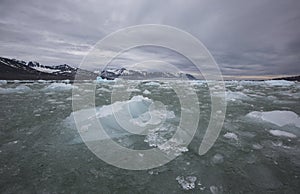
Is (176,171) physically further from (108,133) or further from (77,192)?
(108,133)

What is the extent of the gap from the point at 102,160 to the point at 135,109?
3126mm

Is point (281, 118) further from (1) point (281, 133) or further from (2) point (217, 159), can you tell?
(2) point (217, 159)

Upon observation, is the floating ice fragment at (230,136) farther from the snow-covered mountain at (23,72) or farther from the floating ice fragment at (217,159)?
the snow-covered mountain at (23,72)

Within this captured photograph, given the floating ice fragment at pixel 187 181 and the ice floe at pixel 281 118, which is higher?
the ice floe at pixel 281 118

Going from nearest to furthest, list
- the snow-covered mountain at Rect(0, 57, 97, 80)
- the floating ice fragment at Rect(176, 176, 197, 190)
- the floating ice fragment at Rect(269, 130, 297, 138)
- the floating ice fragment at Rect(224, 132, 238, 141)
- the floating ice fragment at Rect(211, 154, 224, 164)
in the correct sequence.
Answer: the floating ice fragment at Rect(176, 176, 197, 190)
the floating ice fragment at Rect(211, 154, 224, 164)
the floating ice fragment at Rect(224, 132, 238, 141)
the floating ice fragment at Rect(269, 130, 297, 138)
the snow-covered mountain at Rect(0, 57, 97, 80)

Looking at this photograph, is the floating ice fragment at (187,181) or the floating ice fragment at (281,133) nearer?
the floating ice fragment at (187,181)

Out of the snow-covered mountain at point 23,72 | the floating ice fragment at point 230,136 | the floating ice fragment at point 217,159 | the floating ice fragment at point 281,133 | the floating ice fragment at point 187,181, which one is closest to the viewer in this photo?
the floating ice fragment at point 187,181

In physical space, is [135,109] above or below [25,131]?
above

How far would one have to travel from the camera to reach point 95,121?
477 cm

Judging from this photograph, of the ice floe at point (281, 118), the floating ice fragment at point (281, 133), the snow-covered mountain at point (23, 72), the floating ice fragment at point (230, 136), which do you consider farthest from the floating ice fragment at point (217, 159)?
the snow-covered mountain at point (23, 72)

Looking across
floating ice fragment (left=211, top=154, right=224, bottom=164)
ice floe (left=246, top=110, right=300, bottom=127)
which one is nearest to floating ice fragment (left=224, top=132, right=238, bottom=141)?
floating ice fragment (left=211, top=154, right=224, bottom=164)

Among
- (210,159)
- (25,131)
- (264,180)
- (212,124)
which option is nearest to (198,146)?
(210,159)

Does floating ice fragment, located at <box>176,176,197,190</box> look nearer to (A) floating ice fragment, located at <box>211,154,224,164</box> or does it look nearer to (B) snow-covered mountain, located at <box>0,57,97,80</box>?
(A) floating ice fragment, located at <box>211,154,224,164</box>

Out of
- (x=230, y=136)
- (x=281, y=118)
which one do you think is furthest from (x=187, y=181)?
(x=281, y=118)
